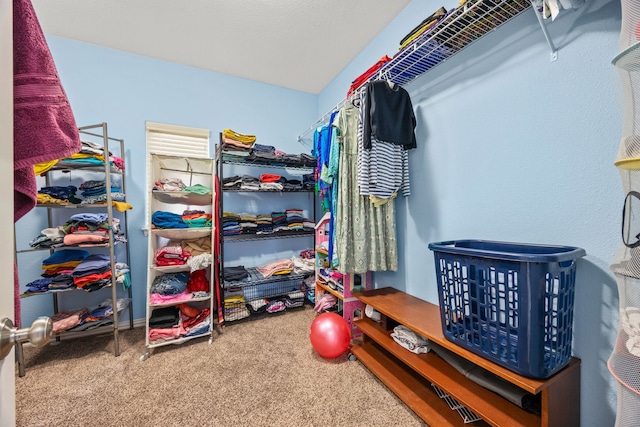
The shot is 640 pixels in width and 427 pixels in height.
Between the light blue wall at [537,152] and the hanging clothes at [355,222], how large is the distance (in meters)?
0.24

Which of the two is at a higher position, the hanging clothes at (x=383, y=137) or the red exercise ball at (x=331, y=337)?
the hanging clothes at (x=383, y=137)

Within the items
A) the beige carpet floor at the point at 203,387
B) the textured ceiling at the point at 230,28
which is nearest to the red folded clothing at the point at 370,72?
the textured ceiling at the point at 230,28

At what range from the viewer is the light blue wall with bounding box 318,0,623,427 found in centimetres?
97

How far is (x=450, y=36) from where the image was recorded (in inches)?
52.9

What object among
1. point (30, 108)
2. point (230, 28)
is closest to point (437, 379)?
point (30, 108)

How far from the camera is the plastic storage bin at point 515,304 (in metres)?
0.89

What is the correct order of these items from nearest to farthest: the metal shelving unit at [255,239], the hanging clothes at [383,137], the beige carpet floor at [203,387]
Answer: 1. the beige carpet floor at [203,387]
2. the hanging clothes at [383,137]
3. the metal shelving unit at [255,239]

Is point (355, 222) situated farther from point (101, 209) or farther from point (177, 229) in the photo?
point (101, 209)

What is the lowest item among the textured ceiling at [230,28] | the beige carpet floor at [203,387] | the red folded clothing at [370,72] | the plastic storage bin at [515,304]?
the beige carpet floor at [203,387]

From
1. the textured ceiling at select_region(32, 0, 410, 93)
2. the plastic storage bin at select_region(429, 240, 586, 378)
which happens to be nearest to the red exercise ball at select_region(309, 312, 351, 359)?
the plastic storage bin at select_region(429, 240, 586, 378)

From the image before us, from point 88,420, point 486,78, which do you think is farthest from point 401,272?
point 88,420

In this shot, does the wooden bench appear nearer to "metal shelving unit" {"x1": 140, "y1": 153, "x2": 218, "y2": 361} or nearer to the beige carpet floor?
the beige carpet floor

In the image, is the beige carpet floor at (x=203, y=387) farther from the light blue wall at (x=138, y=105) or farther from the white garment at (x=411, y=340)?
the light blue wall at (x=138, y=105)

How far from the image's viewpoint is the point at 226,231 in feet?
7.77
